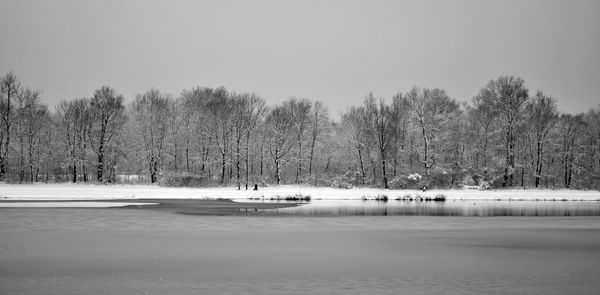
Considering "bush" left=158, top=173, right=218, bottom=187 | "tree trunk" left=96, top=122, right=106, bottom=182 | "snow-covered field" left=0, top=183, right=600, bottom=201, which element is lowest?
"snow-covered field" left=0, top=183, right=600, bottom=201

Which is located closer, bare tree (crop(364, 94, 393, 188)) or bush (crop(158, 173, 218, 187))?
bush (crop(158, 173, 218, 187))

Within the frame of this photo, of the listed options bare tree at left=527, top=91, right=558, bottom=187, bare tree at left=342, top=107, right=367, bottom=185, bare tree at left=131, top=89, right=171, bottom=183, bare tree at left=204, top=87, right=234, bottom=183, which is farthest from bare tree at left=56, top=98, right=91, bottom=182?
bare tree at left=527, top=91, right=558, bottom=187

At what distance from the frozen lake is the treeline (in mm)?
40653

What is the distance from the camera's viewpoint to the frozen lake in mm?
Result: 15055

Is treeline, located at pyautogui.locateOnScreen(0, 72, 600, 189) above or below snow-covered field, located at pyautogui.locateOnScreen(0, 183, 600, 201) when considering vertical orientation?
above

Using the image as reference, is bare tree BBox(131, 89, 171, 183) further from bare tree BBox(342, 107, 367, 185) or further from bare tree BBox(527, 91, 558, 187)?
bare tree BBox(527, 91, 558, 187)

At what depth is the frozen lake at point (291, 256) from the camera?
15055mm

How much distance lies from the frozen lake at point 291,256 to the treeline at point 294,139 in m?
40.7

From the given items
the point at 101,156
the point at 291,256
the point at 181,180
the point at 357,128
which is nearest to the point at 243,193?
the point at 181,180

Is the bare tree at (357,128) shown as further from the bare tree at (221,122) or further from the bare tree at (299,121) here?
the bare tree at (221,122)

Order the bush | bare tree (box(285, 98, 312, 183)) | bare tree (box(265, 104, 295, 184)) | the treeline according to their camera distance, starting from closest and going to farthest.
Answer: the bush, the treeline, bare tree (box(265, 104, 295, 184)), bare tree (box(285, 98, 312, 183))

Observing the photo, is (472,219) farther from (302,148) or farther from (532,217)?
(302,148)

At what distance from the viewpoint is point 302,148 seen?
3435 inches

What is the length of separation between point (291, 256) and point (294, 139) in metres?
66.3
